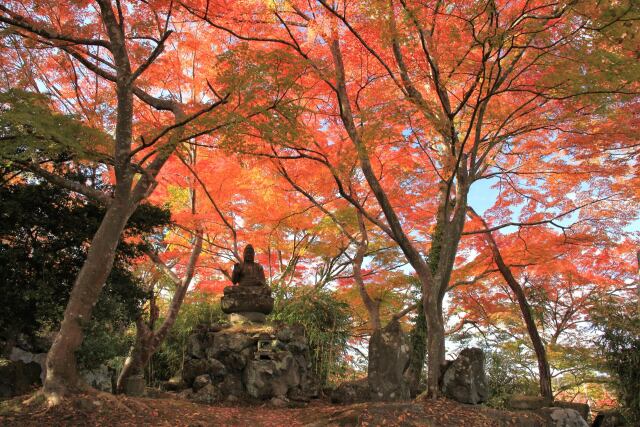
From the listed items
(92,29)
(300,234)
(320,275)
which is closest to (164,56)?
(92,29)

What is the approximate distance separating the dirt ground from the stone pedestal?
232 cm

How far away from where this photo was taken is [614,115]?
7.50 meters

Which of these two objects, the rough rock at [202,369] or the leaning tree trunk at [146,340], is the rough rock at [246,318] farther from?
the leaning tree trunk at [146,340]

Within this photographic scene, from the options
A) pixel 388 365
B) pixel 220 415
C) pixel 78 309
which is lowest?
pixel 220 415

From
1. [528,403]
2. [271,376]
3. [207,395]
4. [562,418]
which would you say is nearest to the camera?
[562,418]

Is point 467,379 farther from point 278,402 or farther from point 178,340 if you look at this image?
point 178,340

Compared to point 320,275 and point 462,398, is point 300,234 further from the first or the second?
point 462,398

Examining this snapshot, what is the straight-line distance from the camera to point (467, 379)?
7531 mm

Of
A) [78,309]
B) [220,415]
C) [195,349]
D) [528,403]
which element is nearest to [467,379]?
[528,403]

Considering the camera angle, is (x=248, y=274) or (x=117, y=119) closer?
(x=117, y=119)

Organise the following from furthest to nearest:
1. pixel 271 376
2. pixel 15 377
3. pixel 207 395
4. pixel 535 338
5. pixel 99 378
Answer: pixel 535 338, pixel 99 378, pixel 271 376, pixel 207 395, pixel 15 377

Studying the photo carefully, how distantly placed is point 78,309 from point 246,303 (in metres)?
3.98

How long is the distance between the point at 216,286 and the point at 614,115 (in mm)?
12380

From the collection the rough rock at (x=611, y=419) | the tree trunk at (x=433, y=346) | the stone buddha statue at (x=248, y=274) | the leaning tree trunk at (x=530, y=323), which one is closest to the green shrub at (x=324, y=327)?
the stone buddha statue at (x=248, y=274)
